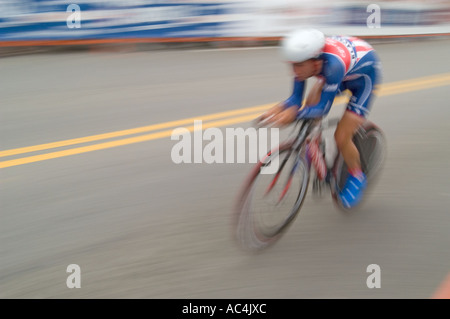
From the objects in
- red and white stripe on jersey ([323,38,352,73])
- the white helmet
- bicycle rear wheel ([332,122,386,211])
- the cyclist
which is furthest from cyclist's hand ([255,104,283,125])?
bicycle rear wheel ([332,122,386,211])

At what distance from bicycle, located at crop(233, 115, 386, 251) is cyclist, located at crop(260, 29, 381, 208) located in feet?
0.41

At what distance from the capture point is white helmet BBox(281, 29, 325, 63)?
3.15 m

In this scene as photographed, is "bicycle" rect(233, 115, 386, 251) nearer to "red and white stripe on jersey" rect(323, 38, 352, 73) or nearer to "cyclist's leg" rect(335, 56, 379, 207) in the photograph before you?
"cyclist's leg" rect(335, 56, 379, 207)

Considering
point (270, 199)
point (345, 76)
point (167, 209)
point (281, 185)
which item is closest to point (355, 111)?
point (345, 76)

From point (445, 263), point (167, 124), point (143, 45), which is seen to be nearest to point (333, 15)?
point (143, 45)

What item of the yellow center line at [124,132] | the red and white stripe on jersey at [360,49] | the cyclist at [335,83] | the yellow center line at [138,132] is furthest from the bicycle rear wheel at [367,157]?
the yellow center line at [124,132]

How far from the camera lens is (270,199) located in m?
3.56

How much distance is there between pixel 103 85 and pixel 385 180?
4225 mm

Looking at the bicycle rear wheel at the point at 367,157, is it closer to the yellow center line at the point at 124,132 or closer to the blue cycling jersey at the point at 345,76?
the blue cycling jersey at the point at 345,76

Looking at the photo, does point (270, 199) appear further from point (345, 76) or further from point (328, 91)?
point (345, 76)

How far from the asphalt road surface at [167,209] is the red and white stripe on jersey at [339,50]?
51.6 inches

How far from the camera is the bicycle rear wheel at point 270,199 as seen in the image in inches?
134

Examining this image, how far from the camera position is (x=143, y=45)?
9.40 m

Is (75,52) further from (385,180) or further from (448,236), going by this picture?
(448,236)
